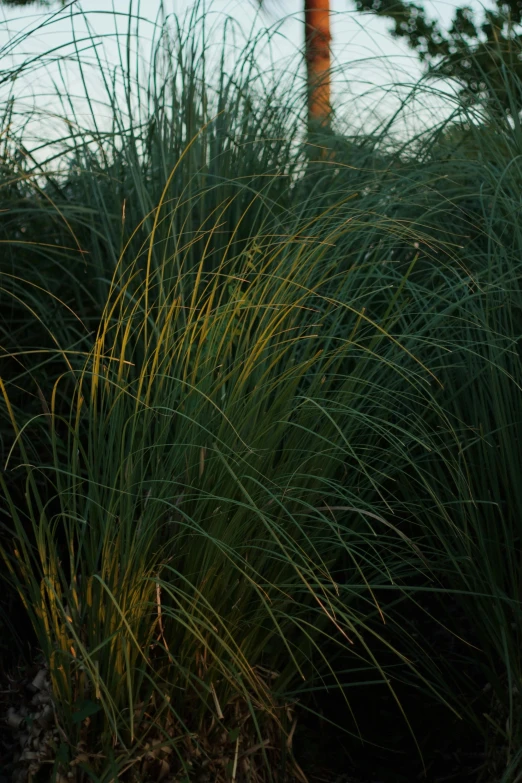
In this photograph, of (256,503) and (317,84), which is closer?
(256,503)

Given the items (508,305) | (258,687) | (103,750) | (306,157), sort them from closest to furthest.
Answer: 1. (103,750)
2. (258,687)
3. (508,305)
4. (306,157)

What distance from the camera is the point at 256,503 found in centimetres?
161

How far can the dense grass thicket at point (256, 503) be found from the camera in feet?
5.03

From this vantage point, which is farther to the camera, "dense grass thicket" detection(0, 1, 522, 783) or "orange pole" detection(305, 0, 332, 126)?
"orange pole" detection(305, 0, 332, 126)

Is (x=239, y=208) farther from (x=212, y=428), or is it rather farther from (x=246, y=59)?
(x=212, y=428)

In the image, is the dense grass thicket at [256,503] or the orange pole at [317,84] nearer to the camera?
the dense grass thicket at [256,503]

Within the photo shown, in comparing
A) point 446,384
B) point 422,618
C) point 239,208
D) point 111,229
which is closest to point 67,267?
point 111,229

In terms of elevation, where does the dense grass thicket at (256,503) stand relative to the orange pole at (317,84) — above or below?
below

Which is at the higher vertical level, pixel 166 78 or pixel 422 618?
pixel 166 78

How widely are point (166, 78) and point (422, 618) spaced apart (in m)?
1.75

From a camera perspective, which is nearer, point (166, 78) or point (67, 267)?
point (67, 267)

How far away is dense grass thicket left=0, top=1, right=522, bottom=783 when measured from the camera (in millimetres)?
1532

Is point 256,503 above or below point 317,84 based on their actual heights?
below

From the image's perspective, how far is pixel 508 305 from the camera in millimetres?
1883
